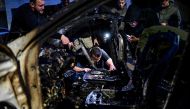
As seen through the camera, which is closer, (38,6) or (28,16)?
(28,16)

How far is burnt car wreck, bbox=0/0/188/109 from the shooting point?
8.77 feet

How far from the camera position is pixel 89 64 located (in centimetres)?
680

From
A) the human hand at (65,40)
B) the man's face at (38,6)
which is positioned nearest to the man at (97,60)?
the human hand at (65,40)

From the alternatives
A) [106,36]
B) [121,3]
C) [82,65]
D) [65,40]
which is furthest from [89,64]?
[121,3]

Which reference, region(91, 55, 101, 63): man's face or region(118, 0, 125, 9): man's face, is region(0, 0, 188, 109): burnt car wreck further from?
region(118, 0, 125, 9): man's face

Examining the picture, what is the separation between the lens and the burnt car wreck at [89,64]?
2.67 meters

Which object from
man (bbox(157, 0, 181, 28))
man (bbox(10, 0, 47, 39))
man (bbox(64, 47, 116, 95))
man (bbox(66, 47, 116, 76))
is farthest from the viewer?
man (bbox(157, 0, 181, 28))

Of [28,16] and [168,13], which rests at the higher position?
[28,16]

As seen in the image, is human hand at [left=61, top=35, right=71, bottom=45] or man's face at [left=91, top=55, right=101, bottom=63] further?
man's face at [left=91, top=55, right=101, bottom=63]

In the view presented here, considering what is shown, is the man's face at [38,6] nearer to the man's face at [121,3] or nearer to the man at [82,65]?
the man at [82,65]

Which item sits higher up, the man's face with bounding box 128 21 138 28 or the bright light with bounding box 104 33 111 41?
the bright light with bounding box 104 33 111 41

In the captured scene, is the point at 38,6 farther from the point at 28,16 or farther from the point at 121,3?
the point at 121,3

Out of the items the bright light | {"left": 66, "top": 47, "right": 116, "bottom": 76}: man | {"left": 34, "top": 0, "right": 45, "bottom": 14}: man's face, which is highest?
{"left": 34, "top": 0, "right": 45, "bottom": 14}: man's face

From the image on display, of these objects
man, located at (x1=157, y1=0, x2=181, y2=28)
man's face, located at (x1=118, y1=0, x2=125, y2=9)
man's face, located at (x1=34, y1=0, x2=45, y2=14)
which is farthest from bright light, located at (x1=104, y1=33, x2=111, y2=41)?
man's face, located at (x1=118, y1=0, x2=125, y2=9)
